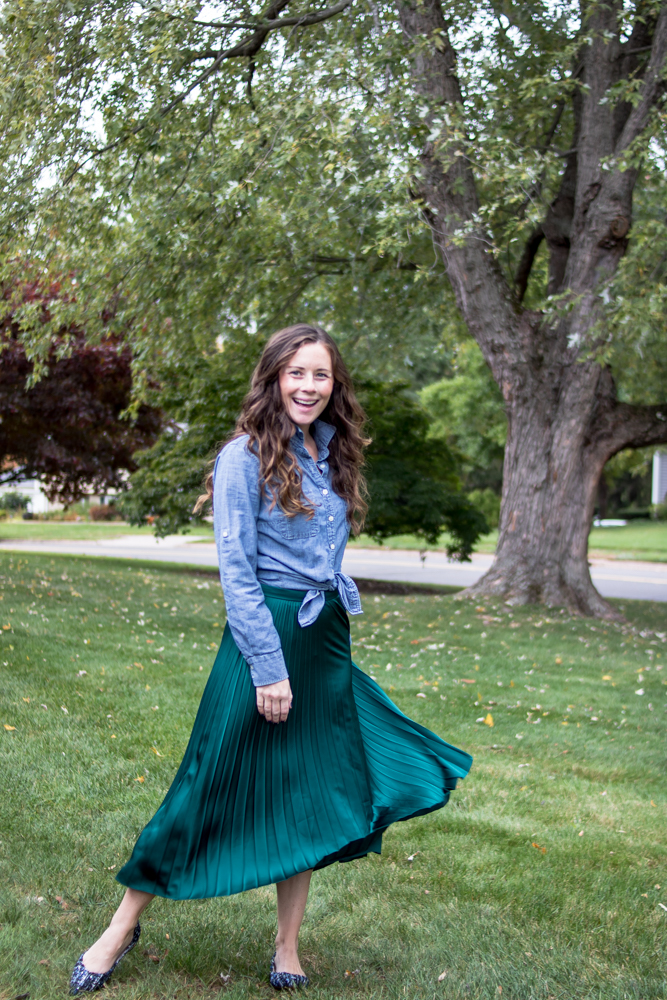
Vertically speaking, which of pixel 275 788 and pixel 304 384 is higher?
pixel 304 384

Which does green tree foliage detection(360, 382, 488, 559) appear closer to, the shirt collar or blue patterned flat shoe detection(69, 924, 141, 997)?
the shirt collar

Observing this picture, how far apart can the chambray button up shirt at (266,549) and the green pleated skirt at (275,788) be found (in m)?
0.06

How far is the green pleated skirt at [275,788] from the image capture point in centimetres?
252

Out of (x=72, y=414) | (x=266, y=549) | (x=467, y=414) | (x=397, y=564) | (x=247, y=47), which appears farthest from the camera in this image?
(x=467, y=414)

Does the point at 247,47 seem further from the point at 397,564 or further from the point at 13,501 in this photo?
the point at 13,501

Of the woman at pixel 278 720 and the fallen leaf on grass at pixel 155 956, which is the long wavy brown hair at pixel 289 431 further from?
the fallen leaf on grass at pixel 155 956

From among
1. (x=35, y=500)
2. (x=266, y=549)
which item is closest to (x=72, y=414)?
(x=266, y=549)

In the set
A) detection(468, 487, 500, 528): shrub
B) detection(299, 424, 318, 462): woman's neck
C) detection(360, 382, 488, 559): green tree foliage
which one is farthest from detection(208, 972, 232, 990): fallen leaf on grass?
detection(468, 487, 500, 528): shrub

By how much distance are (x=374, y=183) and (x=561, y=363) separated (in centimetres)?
391

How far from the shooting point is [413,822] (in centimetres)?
423

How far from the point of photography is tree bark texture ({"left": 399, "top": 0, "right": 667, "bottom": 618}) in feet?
34.3

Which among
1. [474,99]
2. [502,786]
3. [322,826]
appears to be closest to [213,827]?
[322,826]

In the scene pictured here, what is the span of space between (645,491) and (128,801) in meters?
44.7

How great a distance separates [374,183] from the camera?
8328mm
